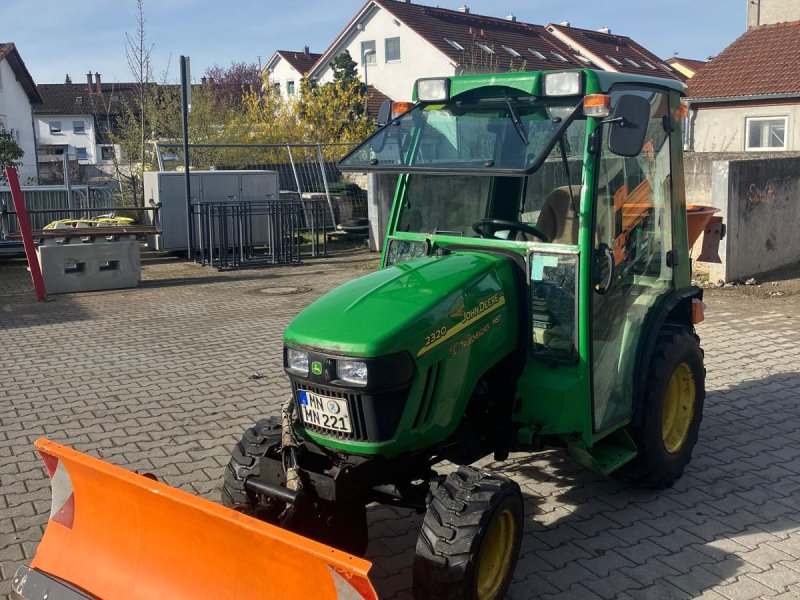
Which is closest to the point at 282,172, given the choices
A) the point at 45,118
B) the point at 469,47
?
the point at 469,47

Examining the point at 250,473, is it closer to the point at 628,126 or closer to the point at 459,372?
the point at 459,372

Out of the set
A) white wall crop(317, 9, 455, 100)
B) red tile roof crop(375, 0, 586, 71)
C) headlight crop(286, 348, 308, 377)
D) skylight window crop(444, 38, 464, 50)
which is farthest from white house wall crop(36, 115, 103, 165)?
headlight crop(286, 348, 308, 377)

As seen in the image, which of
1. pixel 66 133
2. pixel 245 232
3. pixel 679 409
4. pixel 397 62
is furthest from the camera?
pixel 66 133

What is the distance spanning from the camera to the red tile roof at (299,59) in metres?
53.0

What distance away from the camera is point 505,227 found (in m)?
4.75

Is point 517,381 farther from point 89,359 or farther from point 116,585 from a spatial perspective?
point 89,359

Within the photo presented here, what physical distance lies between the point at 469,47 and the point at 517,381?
37.8m

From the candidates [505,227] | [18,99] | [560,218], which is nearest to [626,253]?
[560,218]

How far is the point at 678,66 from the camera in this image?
188 ft

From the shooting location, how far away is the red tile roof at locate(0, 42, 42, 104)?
37.0m

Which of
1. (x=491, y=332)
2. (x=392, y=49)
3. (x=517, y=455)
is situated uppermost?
(x=392, y=49)

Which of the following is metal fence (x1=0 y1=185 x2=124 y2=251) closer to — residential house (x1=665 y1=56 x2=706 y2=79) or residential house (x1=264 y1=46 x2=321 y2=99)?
residential house (x1=264 y1=46 x2=321 y2=99)

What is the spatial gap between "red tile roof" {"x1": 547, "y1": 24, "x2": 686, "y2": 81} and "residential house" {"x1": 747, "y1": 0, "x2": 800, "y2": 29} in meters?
15.0

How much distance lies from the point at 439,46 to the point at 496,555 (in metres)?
38.0
